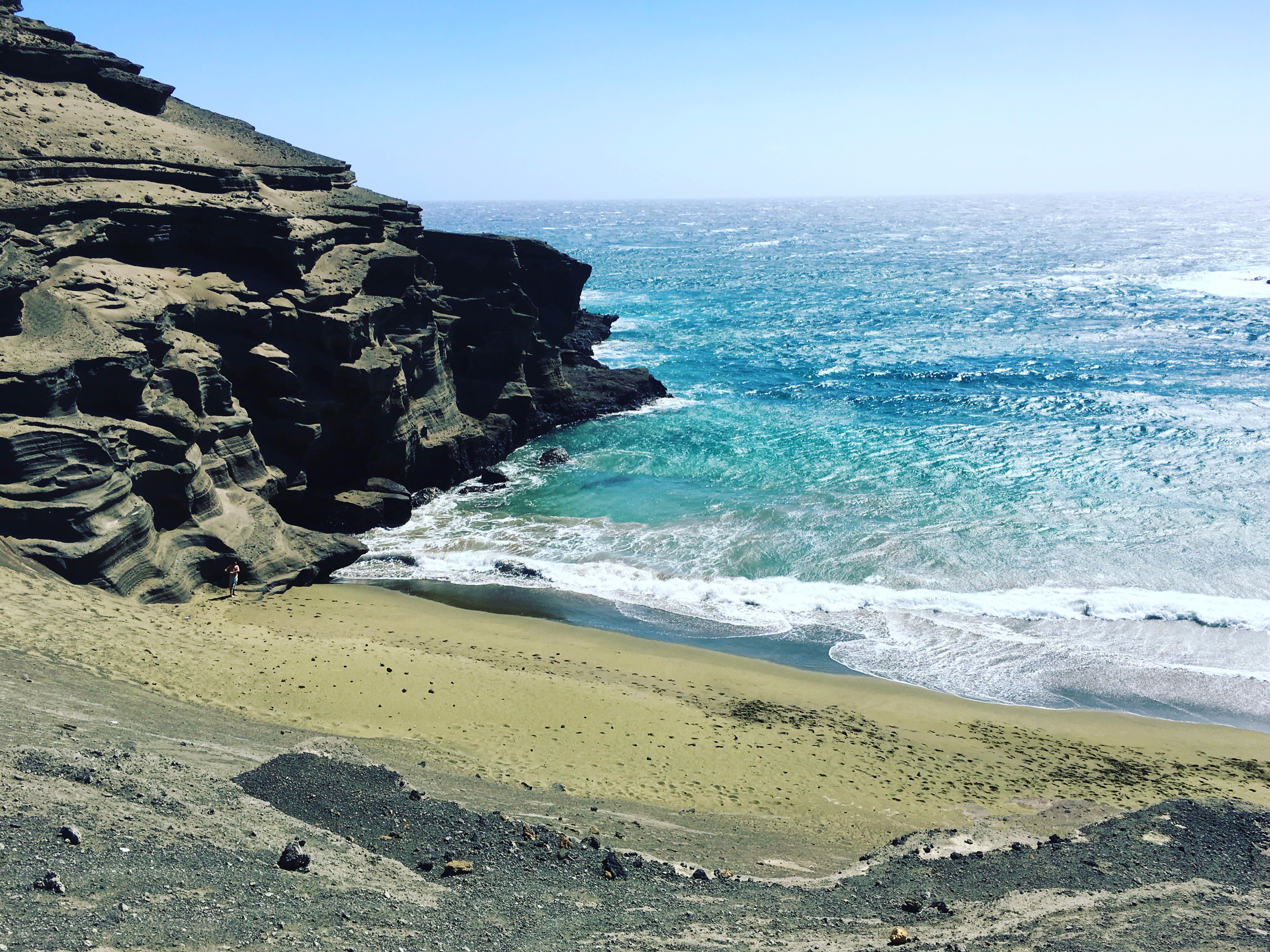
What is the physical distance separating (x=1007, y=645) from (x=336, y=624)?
16.2 m

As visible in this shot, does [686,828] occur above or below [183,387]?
below

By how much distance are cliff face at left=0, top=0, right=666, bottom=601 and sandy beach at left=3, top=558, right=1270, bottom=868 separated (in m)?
2.53

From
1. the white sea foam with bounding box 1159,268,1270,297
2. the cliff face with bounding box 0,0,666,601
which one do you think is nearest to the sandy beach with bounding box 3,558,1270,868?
the cliff face with bounding box 0,0,666,601

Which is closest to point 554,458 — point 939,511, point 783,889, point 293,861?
point 939,511

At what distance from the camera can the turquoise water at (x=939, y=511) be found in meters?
23.2

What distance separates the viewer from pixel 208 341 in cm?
2719

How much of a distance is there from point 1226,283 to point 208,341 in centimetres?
9388

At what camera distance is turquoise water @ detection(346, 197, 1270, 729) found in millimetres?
23203

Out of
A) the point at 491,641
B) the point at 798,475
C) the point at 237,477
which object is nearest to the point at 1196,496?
the point at 798,475

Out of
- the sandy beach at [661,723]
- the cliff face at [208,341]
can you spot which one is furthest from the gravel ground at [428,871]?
the cliff face at [208,341]

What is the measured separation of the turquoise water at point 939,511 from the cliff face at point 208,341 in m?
3.34

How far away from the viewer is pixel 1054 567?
88.9ft

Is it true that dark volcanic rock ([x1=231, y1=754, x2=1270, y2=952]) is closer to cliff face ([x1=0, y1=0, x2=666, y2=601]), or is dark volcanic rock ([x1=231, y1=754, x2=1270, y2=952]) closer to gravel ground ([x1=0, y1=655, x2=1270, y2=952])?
gravel ground ([x1=0, y1=655, x2=1270, y2=952])

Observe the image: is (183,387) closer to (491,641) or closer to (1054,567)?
(491,641)
